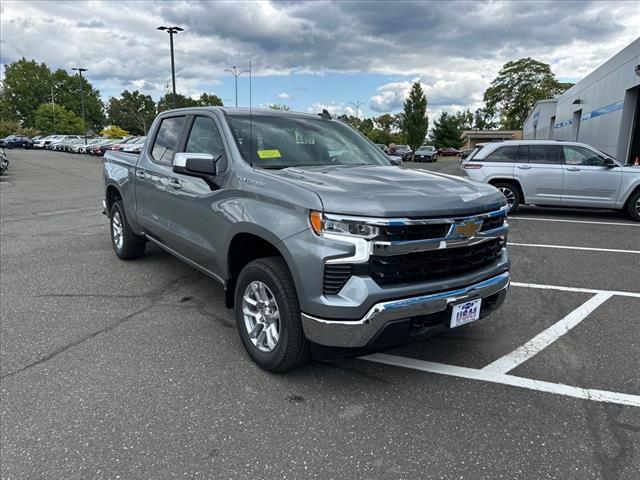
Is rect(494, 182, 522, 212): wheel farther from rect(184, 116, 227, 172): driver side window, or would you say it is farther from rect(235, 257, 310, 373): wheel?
rect(235, 257, 310, 373): wheel

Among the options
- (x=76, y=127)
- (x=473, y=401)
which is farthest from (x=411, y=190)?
(x=76, y=127)

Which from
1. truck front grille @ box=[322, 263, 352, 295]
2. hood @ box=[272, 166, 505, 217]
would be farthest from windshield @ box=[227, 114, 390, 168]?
truck front grille @ box=[322, 263, 352, 295]

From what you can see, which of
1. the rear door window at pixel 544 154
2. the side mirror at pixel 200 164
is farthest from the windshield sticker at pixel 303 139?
the rear door window at pixel 544 154

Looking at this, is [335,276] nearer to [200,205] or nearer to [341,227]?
[341,227]

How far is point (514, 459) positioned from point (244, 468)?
4.68 feet

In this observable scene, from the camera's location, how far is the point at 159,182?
15.7 ft

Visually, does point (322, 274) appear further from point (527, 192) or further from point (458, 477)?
point (527, 192)

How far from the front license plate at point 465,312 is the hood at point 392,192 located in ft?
1.95

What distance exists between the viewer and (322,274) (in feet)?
9.04

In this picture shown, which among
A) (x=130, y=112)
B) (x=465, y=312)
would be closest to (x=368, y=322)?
(x=465, y=312)

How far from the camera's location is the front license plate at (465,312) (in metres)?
2.99

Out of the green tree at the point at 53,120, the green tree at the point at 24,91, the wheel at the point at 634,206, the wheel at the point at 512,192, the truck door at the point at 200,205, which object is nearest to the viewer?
the truck door at the point at 200,205

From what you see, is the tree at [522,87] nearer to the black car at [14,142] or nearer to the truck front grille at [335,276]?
the black car at [14,142]

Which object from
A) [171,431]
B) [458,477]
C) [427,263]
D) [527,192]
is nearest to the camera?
[458,477]
